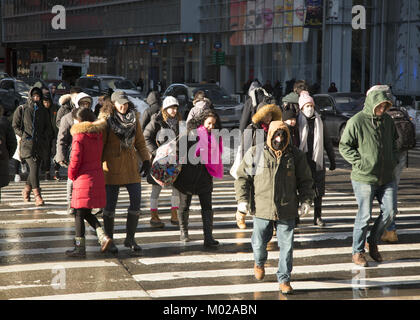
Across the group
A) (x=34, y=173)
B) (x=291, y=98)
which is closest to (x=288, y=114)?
(x=291, y=98)

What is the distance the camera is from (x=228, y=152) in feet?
74.0

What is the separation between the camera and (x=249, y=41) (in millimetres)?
55062

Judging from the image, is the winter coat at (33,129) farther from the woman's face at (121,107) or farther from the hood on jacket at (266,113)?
the hood on jacket at (266,113)

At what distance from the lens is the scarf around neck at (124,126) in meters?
9.29

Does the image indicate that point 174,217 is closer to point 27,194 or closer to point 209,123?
point 209,123

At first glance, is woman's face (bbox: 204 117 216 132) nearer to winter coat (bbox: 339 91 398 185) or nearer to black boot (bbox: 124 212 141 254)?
black boot (bbox: 124 212 141 254)

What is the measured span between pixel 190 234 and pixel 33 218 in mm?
2673

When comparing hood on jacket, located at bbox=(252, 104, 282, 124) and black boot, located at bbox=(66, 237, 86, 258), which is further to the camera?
black boot, located at bbox=(66, 237, 86, 258)

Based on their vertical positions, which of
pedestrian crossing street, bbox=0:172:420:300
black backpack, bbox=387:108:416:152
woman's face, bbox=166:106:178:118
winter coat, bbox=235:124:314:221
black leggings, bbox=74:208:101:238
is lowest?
pedestrian crossing street, bbox=0:172:420:300

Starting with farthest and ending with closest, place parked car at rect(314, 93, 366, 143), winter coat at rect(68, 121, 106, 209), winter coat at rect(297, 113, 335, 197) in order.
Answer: parked car at rect(314, 93, 366, 143) → winter coat at rect(297, 113, 335, 197) → winter coat at rect(68, 121, 106, 209)

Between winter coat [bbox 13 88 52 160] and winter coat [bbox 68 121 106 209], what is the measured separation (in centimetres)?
451

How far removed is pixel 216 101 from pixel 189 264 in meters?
22.7

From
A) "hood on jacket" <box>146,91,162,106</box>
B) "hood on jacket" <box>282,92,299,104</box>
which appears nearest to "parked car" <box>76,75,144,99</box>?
"hood on jacket" <box>146,91,162,106</box>

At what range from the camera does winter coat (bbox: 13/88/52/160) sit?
1332 cm
